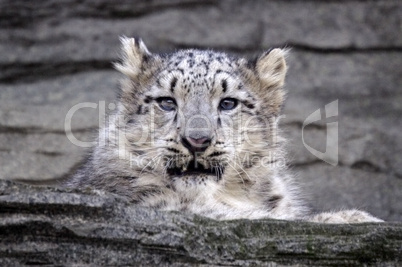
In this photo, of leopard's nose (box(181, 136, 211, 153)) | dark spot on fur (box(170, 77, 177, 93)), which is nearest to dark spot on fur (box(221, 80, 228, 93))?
dark spot on fur (box(170, 77, 177, 93))

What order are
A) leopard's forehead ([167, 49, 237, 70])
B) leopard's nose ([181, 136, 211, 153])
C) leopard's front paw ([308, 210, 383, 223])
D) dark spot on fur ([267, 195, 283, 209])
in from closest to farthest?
leopard's front paw ([308, 210, 383, 223]) → leopard's nose ([181, 136, 211, 153]) → dark spot on fur ([267, 195, 283, 209]) → leopard's forehead ([167, 49, 237, 70])

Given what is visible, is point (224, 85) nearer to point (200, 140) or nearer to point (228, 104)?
point (228, 104)

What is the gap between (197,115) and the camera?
15.0 feet

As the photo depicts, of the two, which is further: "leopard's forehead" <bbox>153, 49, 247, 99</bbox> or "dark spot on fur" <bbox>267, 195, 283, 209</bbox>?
"leopard's forehead" <bbox>153, 49, 247, 99</bbox>

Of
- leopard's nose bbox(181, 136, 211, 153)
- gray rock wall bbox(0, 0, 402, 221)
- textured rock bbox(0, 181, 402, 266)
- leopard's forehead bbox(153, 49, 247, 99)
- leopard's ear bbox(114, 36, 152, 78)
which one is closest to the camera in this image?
textured rock bbox(0, 181, 402, 266)

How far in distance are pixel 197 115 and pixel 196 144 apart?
0.37 m

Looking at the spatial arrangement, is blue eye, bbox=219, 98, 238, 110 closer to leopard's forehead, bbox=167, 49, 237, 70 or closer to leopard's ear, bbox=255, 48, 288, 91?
leopard's forehead, bbox=167, 49, 237, 70

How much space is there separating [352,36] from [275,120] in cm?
275

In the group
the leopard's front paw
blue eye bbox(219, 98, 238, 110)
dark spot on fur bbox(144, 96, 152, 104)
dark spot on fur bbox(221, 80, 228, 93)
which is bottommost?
the leopard's front paw

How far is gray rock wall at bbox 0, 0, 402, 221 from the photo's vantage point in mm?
7020

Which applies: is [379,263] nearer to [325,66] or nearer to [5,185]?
[5,185]

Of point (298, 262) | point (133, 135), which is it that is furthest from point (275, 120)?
point (298, 262)

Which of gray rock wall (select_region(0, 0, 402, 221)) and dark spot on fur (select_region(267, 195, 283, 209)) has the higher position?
gray rock wall (select_region(0, 0, 402, 221))

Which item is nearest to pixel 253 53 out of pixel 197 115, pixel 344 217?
pixel 197 115
